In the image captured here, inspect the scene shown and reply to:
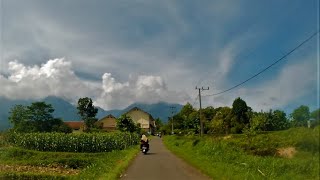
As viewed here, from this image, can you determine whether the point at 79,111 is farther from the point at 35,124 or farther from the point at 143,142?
the point at 143,142

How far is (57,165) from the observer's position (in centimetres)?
3225

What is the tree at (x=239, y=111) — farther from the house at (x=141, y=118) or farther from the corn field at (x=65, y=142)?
the house at (x=141, y=118)

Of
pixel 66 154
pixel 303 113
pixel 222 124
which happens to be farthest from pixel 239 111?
pixel 303 113

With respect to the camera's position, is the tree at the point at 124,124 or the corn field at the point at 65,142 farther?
the tree at the point at 124,124

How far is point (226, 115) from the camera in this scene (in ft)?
290

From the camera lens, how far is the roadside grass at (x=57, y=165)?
22.0 meters

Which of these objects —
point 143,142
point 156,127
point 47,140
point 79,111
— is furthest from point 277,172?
point 156,127

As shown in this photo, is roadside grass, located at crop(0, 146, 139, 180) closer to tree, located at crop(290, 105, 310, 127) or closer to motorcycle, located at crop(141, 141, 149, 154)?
motorcycle, located at crop(141, 141, 149, 154)

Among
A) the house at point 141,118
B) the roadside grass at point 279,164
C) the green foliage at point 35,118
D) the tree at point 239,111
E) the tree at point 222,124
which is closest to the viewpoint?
the roadside grass at point 279,164

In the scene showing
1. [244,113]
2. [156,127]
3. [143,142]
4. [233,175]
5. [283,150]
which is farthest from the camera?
[156,127]

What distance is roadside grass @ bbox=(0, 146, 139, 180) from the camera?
72.2 feet

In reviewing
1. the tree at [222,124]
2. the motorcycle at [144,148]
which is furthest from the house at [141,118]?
the motorcycle at [144,148]

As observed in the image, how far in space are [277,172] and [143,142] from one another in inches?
758

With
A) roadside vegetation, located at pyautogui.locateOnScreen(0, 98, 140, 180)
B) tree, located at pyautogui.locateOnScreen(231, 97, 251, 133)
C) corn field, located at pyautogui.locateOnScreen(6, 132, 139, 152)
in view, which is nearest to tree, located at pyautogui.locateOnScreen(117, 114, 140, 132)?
roadside vegetation, located at pyautogui.locateOnScreen(0, 98, 140, 180)
